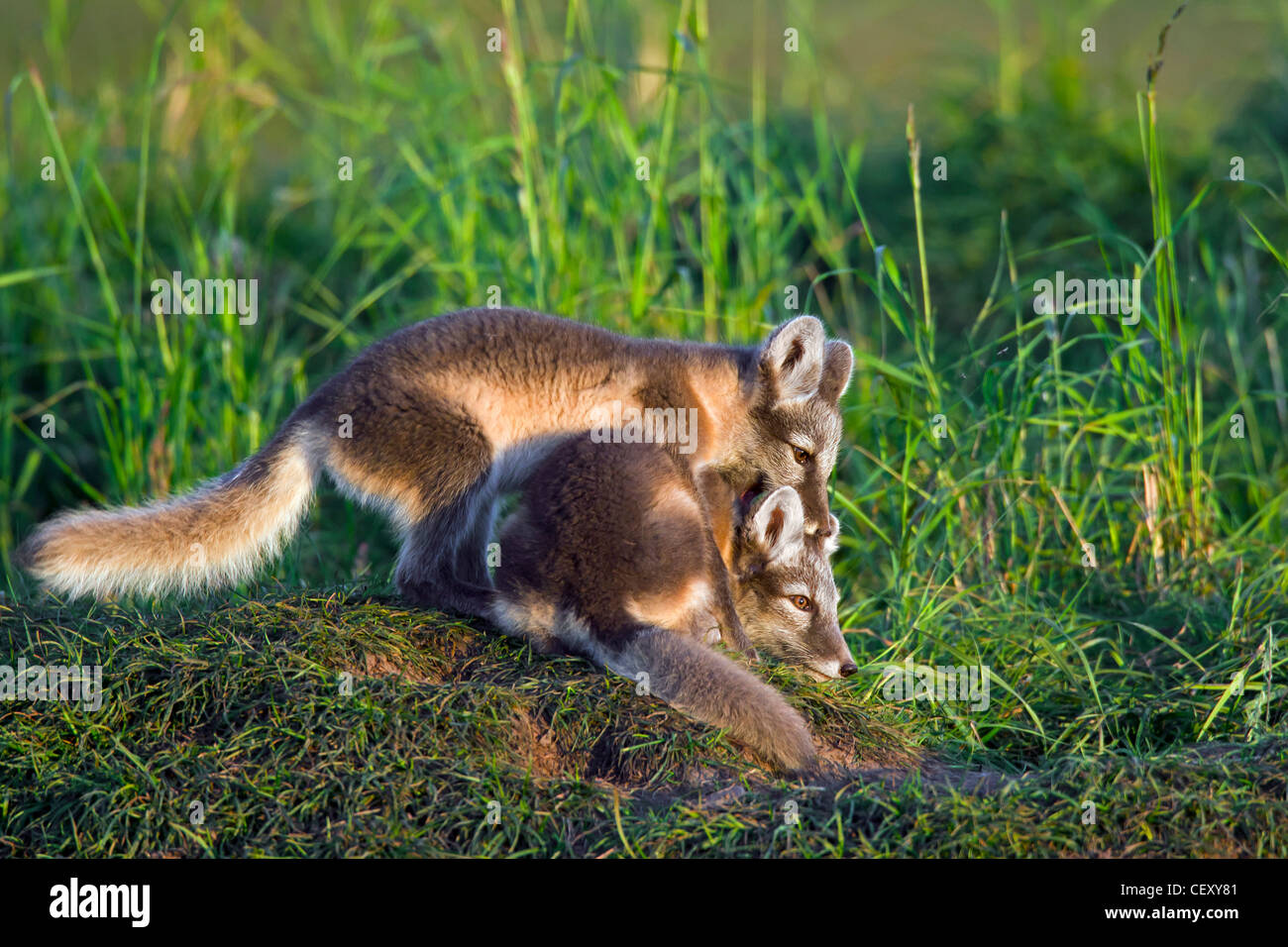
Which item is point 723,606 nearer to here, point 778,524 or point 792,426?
point 778,524

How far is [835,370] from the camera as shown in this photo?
5031mm

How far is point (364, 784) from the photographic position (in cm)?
343

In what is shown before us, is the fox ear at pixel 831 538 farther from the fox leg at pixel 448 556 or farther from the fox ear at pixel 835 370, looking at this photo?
the fox leg at pixel 448 556

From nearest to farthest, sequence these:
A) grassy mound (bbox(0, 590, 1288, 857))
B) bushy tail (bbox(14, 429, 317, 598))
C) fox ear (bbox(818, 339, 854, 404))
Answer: grassy mound (bbox(0, 590, 1288, 857)) < bushy tail (bbox(14, 429, 317, 598)) < fox ear (bbox(818, 339, 854, 404))

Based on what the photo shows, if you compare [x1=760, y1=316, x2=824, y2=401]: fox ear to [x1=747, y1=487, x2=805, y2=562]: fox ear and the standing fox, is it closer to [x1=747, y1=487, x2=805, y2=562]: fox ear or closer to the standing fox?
the standing fox

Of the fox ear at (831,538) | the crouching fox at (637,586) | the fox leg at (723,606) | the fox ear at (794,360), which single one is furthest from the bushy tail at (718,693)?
the fox ear at (794,360)

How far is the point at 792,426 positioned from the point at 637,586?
3.84 feet

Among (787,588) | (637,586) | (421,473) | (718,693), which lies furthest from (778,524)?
(421,473)

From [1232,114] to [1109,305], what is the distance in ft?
12.9

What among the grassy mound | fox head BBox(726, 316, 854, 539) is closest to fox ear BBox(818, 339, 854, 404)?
fox head BBox(726, 316, 854, 539)

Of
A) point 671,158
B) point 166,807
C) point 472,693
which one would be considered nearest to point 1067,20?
point 671,158

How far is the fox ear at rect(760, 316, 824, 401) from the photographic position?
4777 millimetres

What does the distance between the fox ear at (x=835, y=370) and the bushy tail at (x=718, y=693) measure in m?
1.47

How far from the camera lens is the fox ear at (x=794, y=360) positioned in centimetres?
478
